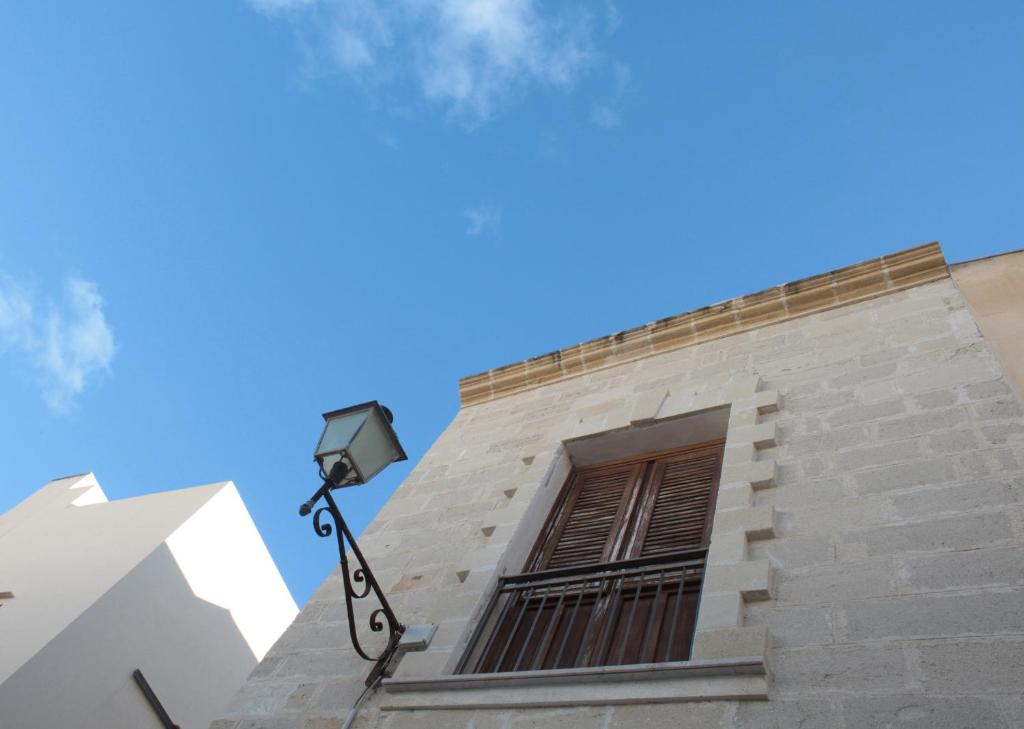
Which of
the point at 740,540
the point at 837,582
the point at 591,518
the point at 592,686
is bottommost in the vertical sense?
the point at 592,686

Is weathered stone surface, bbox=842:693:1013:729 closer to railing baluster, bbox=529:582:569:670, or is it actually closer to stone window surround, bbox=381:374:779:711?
stone window surround, bbox=381:374:779:711

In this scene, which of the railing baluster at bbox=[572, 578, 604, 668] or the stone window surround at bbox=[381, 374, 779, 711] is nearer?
the stone window surround at bbox=[381, 374, 779, 711]

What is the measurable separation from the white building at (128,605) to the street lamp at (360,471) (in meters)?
4.41

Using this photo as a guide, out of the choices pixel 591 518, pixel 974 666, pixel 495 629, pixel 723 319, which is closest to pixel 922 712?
pixel 974 666

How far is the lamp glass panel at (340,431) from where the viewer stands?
166 inches

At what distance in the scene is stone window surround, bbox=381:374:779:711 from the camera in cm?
290

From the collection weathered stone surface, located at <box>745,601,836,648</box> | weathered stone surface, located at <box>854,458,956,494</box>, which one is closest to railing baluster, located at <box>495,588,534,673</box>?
weathered stone surface, located at <box>745,601,836,648</box>

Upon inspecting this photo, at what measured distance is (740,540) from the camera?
3.66 m

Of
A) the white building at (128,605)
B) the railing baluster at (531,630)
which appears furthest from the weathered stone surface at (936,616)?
the white building at (128,605)

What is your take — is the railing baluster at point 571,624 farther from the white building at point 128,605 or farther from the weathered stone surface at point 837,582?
the white building at point 128,605

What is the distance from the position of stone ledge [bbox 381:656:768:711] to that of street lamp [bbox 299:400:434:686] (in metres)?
0.33

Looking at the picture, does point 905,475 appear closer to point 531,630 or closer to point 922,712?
point 922,712

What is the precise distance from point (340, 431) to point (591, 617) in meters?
1.57

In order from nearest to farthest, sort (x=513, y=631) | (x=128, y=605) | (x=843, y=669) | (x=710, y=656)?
(x=843, y=669) < (x=710, y=656) < (x=513, y=631) < (x=128, y=605)
